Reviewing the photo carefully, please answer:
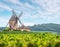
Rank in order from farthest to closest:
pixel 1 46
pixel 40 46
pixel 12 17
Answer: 1. pixel 12 17
2. pixel 1 46
3. pixel 40 46

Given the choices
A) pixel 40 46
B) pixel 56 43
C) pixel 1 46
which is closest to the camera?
pixel 56 43

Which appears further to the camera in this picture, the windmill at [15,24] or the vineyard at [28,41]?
the windmill at [15,24]

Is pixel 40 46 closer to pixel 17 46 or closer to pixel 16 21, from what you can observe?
pixel 17 46

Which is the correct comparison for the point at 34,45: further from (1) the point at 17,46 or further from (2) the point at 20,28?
(2) the point at 20,28

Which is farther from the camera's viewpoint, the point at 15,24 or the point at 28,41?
the point at 15,24

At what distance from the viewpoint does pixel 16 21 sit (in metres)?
108

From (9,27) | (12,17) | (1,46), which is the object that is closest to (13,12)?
(12,17)

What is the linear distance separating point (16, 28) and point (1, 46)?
263ft

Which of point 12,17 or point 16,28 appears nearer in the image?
point 16,28

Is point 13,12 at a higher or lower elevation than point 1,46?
higher

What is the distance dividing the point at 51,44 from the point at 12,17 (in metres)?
90.1

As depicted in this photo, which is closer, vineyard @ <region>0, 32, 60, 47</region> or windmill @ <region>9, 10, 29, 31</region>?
vineyard @ <region>0, 32, 60, 47</region>

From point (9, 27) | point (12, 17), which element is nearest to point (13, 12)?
point (12, 17)

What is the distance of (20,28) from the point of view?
10438cm
